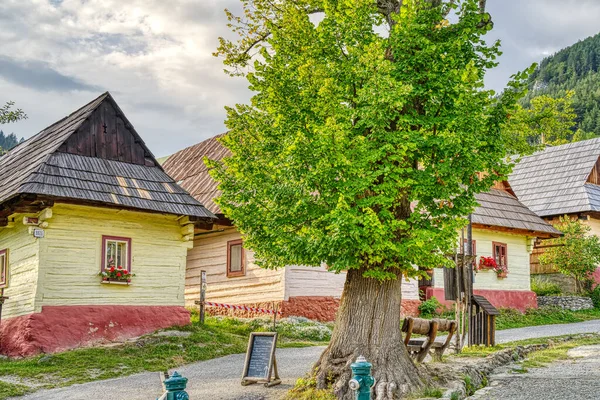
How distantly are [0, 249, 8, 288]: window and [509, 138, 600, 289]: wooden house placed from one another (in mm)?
22428

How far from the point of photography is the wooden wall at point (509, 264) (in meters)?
25.7

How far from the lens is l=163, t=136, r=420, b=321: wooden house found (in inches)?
807

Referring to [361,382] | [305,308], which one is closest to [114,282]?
[305,308]

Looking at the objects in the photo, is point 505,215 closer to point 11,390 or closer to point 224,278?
point 224,278

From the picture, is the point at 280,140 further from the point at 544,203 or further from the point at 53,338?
the point at 544,203

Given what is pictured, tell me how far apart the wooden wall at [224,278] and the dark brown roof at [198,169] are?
4.67 feet

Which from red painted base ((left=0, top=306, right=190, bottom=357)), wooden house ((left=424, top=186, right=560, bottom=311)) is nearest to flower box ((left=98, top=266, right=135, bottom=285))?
red painted base ((left=0, top=306, right=190, bottom=357))

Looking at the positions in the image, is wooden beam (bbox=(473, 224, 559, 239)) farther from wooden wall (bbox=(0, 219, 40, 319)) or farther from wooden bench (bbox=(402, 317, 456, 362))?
wooden wall (bbox=(0, 219, 40, 319))

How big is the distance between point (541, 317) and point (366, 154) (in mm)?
17751

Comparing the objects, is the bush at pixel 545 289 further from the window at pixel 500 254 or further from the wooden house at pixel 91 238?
the wooden house at pixel 91 238

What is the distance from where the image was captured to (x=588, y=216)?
98.0ft

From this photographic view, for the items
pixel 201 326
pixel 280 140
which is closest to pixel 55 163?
A: pixel 201 326

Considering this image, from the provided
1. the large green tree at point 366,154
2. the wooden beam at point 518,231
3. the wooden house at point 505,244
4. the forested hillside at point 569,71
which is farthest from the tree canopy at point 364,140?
the forested hillside at point 569,71

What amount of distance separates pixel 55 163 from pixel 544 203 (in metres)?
22.8
